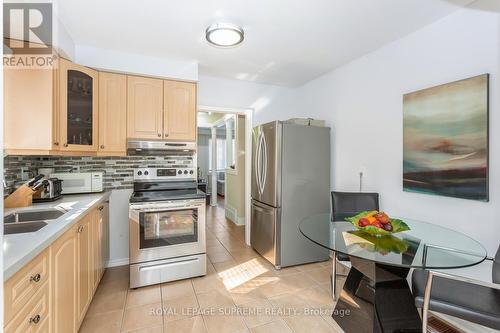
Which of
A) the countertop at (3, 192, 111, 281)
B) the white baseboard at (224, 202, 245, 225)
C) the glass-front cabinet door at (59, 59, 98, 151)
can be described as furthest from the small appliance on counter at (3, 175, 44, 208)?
the white baseboard at (224, 202, 245, 225)

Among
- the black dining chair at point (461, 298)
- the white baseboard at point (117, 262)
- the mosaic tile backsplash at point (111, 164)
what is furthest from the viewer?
the white baseboard at point (117, 262)

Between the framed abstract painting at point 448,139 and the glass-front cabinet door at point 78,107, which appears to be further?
the glass-front cabinet door at point 78,107

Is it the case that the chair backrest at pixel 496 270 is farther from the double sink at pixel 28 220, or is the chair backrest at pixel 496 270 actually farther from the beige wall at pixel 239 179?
the beige wall at pixel 239 179

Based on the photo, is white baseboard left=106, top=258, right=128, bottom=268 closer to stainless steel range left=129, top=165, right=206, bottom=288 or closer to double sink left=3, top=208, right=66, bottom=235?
stainless steel range left=129, top=165, right=206, bottom=288

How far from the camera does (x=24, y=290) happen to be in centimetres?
108

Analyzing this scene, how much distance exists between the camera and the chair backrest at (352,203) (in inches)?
97.3

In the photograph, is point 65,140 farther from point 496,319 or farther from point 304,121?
point 496,319

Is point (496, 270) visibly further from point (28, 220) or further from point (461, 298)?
point (28, 220)

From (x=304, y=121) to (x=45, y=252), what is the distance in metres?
2.72

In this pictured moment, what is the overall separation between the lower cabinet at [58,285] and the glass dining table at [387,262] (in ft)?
4.90

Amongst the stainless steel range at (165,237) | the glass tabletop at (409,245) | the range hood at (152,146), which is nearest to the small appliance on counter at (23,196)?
the stainless steel range at (165,237)

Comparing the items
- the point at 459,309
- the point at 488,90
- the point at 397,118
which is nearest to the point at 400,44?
the point at 397,118

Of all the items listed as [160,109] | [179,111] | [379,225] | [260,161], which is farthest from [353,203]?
[160,109]

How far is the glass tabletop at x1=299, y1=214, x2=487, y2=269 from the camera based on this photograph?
1.36 metres
